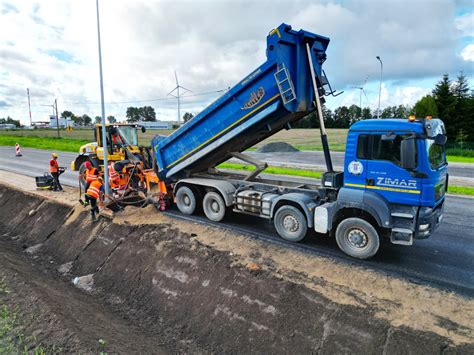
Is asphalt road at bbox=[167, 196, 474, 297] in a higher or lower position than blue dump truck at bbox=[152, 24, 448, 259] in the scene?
lower

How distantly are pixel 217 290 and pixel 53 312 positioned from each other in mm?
2494

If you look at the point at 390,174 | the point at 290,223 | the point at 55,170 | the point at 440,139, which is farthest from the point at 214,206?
the point at 55,170

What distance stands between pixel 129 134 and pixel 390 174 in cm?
1027

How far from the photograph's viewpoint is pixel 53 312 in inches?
187

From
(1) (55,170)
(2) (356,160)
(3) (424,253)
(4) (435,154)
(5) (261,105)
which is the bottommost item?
(3) (424,253)

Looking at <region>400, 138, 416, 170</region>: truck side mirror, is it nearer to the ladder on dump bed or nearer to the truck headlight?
the truck headlight

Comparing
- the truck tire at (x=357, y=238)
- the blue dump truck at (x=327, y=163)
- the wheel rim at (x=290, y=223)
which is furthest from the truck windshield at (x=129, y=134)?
the truck tire at (x=357, y=238)

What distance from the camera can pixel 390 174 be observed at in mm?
5789

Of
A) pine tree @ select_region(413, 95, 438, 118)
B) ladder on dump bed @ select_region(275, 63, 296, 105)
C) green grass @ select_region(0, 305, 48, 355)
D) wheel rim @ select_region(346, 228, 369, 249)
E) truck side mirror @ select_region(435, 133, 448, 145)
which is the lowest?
green grass @ select_region(0, 305, 48, 355)

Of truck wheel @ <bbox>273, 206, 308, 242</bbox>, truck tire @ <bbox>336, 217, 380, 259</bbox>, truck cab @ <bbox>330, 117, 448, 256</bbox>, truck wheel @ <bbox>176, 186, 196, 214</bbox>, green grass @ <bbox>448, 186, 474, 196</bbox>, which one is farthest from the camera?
green grass @ <bbox>448, 186, 474, 196</bbox>

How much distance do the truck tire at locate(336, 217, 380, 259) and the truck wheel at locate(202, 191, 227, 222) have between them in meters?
3.20

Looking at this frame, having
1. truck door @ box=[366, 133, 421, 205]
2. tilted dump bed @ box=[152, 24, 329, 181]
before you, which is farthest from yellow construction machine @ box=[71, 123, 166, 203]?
truck door @ box=[366, 133, 421, 205]

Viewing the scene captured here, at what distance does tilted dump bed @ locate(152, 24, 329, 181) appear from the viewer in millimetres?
6680

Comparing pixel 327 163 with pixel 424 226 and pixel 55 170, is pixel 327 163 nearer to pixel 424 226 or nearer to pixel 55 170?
pixel 424 226
